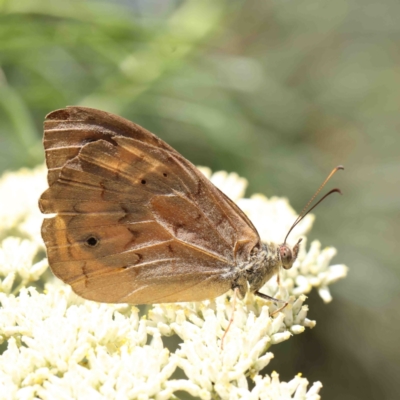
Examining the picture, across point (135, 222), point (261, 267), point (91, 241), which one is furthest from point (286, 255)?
point (91, 241)

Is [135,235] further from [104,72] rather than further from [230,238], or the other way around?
[104,72]

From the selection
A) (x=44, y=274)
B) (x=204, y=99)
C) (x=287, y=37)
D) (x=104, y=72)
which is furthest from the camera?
(x=287, y=37)

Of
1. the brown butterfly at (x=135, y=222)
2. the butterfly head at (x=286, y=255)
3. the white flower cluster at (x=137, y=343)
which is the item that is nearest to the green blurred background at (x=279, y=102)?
the brown butterfly at (x=135, y=222)

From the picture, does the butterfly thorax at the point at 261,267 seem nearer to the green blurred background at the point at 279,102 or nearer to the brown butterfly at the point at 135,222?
the brown butterfly at the point at 135,222

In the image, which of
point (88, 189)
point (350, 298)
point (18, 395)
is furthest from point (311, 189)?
point (18, 395)

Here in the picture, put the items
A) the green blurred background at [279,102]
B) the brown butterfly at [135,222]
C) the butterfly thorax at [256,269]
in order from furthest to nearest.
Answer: the green blurred background at [279,102]
the butterfly thorax at [256,269]
the brown butterfly at [135,222]

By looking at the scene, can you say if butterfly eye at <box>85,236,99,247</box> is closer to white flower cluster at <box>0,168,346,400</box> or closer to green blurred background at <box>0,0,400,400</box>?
white flower cluster at <box>0,168,346,400</box>

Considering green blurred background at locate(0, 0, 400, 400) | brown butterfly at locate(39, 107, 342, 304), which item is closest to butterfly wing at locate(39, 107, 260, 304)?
brown butterfly at locate(39, 107, 342, 304)
